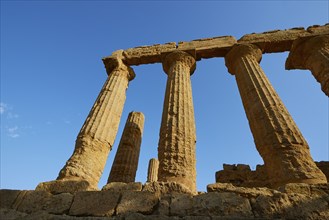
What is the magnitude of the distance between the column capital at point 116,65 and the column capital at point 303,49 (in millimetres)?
7533

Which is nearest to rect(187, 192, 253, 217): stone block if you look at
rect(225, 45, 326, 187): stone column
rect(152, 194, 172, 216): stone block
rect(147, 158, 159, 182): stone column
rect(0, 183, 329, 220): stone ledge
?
rect(0, 183, 329, 220): stone ledge

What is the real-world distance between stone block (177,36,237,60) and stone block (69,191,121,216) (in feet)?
27.2

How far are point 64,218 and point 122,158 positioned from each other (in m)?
7.39

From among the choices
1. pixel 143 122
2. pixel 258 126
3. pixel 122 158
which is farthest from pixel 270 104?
pixel 143 122

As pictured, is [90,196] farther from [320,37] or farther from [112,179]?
[320,37]

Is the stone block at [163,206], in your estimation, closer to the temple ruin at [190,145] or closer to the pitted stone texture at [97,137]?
the temple ruin at [190,145]

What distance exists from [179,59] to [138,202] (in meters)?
7.51

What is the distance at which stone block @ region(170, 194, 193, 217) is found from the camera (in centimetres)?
428

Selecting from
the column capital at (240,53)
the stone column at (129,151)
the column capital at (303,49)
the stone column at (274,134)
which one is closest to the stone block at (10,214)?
the stone column at (274,134)

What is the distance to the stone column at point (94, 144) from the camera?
5.51m

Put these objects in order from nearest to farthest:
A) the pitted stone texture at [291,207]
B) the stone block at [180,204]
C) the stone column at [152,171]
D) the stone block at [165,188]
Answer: the pitted stone texture at [291,207] → the stone block at [180,204] → the stone block at [165,188] → the stone column at [152,171]

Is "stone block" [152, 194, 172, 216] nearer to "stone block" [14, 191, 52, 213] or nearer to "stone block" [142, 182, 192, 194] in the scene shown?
"stone block" [142, 182, 192, 194]

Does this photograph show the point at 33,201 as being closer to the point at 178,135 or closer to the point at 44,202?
the point at 44,202

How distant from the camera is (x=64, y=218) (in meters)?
4.27
